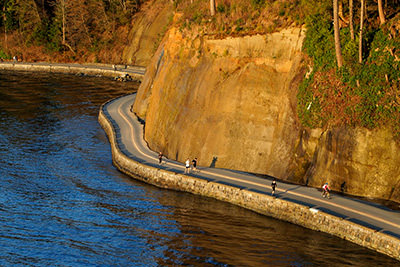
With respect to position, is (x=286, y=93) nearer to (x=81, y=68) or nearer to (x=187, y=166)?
(x=187, y=166)

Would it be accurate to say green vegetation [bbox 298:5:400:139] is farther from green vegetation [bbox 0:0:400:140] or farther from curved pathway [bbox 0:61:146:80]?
curved pathway [bbox 0:61:146:80]

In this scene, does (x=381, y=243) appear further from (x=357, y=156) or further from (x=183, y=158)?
(x=183, y=158)

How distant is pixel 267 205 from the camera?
4700 centimetres

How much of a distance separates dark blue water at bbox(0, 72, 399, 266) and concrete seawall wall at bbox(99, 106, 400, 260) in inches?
25.0

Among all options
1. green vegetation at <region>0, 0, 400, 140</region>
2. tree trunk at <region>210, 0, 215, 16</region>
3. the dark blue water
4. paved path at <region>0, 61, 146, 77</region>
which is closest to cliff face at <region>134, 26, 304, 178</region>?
green vegetation at <region>0, 0, 400, 140</region>

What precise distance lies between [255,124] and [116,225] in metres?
19.0

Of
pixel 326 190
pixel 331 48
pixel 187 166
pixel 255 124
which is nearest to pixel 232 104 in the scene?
pixel 255 124

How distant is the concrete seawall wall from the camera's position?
3988 centimetres

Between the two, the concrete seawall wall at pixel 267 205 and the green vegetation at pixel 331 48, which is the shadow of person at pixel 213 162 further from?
the green vegetation at pixel 331 48

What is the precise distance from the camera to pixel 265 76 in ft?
184

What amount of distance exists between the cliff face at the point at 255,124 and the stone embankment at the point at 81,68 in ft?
182

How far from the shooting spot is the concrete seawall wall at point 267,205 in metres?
39.9

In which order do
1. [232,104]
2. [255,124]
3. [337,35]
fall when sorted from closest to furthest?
[337,35], [255,124], [232,104]

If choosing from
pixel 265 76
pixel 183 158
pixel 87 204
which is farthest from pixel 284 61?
pixel 87 204
